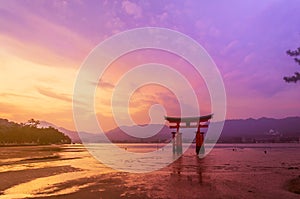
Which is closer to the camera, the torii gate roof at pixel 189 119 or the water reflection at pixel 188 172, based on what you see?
the water reflection at pixel 188 172

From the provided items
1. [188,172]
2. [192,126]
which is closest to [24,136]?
[192,126]

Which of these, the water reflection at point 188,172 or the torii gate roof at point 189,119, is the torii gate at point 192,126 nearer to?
the torii gate roof at point 189,119

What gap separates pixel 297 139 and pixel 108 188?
145157 mm

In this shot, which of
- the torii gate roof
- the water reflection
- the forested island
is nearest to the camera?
the water reflection

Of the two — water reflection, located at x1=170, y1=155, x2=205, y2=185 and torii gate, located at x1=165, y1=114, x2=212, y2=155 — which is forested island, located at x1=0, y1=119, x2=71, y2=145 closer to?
torii gate, located at x1=165, y1=114, x2=212, y2=155

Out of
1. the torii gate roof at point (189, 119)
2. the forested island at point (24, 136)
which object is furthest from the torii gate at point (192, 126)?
the forested island at point (24, 136)

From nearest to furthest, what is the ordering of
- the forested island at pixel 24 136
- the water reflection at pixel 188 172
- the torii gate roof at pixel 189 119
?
the water reflection at pixel 188 172 < the torii gate roof at pixel 189 119 < the forested island at pixel 24 136

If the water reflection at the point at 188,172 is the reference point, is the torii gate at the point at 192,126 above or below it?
above

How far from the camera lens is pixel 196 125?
48812 mm

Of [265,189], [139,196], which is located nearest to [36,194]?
[139,196]

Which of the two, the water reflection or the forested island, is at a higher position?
the forested island

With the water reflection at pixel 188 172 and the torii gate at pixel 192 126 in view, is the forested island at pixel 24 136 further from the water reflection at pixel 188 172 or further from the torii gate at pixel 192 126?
the water reflection at pixel 188 172

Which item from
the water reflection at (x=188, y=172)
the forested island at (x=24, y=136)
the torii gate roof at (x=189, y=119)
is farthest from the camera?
the forested island at (x=24, y=136)


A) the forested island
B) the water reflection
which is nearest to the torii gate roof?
the water reflection
